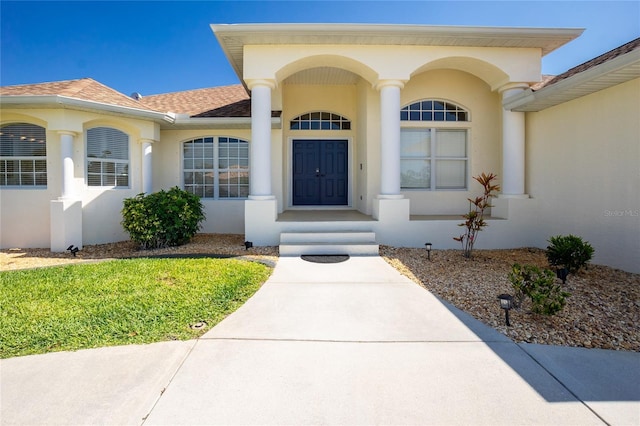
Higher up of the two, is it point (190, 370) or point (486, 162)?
point (486, 162)

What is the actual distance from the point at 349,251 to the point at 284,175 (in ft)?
14.0

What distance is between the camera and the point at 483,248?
816cm

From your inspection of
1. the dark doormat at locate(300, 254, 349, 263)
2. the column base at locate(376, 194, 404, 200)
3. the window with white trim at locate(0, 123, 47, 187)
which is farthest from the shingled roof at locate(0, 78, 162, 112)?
the column base at locate(376, 194, 404, 200)

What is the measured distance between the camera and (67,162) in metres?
8.00

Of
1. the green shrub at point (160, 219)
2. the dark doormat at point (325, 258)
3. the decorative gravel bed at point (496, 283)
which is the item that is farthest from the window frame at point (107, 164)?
the dark doormat at point (325, 258)

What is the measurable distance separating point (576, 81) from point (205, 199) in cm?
958

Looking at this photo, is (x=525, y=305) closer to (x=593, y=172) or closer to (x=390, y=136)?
(x=593, y=172)

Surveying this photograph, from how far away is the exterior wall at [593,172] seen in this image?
5852 mm

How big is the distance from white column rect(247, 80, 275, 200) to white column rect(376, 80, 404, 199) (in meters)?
2.80

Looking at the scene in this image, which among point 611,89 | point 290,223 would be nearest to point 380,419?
point 290,223

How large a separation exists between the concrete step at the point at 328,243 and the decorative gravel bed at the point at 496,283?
12.7 inches

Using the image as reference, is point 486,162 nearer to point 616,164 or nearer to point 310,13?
point 616,164

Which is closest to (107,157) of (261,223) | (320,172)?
(261,223)

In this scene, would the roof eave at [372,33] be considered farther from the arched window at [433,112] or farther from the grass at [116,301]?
→ the grass at [116,301]
